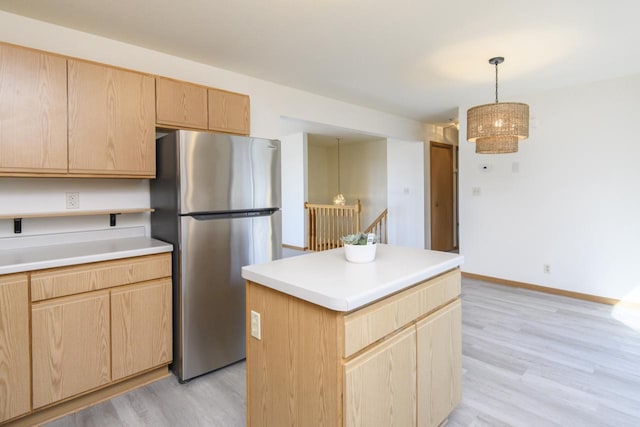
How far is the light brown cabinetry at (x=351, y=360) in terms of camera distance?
3.75 feet

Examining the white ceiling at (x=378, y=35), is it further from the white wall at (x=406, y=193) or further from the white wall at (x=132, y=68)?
the white wall at (x=406, y=193)

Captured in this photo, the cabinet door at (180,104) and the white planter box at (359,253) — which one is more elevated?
the cabinet door at (180,104)

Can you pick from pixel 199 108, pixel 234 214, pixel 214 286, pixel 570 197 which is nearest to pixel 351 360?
pixel 214 286

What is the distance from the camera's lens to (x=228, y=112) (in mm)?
2689

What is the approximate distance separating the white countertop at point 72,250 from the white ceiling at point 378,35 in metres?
1.49

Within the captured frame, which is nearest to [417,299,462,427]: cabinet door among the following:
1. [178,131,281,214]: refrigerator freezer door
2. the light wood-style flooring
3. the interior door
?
the light wood-style flooring

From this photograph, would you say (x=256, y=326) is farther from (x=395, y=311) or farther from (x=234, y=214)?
(x=234, y=214)

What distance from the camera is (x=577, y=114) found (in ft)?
12.2

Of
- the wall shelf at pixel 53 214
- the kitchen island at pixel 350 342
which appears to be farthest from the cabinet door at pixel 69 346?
the kitchen island at pixel 350 342

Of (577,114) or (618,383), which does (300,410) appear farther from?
(577,114)

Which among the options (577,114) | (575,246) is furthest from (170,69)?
(575,246)

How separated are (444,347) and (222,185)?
1.74 m

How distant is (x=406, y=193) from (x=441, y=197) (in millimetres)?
709

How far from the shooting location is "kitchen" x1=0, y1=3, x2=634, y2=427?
6.98 ft
